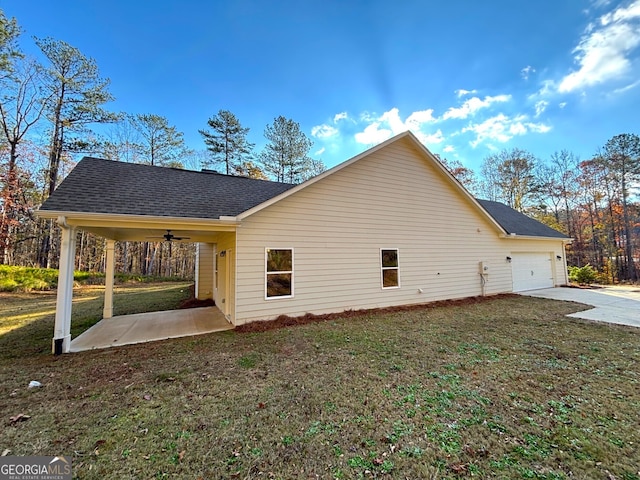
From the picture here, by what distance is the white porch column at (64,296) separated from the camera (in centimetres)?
519

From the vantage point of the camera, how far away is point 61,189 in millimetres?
5930

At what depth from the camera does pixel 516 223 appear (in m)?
13.8

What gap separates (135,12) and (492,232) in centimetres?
1582

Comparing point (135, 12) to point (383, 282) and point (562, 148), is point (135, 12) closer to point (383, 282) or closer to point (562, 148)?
point (383, 282)

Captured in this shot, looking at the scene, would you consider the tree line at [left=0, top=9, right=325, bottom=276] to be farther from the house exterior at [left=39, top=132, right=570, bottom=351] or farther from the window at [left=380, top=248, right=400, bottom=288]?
the window at [left=380, top=248, right=400, bottom=288]

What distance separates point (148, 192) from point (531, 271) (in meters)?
16.2

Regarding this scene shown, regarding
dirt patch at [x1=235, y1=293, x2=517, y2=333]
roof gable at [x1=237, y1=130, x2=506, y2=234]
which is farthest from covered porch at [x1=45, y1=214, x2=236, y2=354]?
roof gable at [x1=237, y1=130, x2=506, y2=234]

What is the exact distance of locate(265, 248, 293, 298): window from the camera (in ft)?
23.5

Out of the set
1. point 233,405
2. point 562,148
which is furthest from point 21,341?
point 562,148

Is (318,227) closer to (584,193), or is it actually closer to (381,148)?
(381,148)

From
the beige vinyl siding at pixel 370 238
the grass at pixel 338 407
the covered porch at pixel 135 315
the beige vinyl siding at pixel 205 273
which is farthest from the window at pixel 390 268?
the beige vinyl siding at pixel 205 273

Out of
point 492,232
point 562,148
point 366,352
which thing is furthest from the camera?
point 562,148

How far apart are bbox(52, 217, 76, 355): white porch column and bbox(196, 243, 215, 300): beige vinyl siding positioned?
630 cm

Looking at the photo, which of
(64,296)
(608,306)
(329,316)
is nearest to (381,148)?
(329,316)
